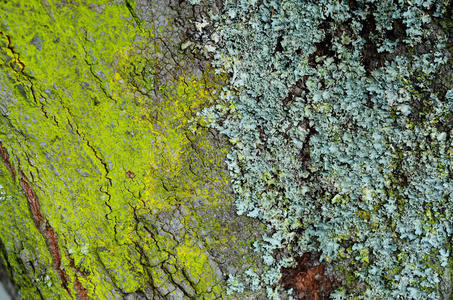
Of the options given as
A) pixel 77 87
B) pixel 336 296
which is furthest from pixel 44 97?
pixel 336 296

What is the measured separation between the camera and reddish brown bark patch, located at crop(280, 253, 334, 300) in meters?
1.19

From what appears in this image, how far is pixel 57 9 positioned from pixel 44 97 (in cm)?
29

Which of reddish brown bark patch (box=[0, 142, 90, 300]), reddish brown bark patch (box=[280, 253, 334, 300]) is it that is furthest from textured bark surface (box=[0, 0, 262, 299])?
reddish brown bark patch (box=[280, 253, 334, 300])

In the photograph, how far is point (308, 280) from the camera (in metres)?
1.19

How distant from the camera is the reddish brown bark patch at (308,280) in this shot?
3.89ft

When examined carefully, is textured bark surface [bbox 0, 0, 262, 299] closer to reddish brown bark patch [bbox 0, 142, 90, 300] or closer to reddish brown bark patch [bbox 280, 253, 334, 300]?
reddish brown bark patch [bbox 0, 142, 90, 300]

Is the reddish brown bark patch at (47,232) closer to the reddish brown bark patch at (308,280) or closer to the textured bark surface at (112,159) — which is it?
the textured bark surface at (112,159)

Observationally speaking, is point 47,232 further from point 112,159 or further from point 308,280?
point 308,280

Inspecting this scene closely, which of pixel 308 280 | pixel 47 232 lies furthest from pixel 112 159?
pixel 308 280

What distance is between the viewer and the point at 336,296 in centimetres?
118

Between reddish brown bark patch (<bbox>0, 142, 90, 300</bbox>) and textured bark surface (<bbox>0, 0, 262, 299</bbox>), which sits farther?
reddish brown bark patch (<bbox>0, 142, 90, 300</bbox>)

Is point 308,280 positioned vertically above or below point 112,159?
below

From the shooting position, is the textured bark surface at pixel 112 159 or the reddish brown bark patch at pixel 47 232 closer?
the textured bark surface at pixel 112 159

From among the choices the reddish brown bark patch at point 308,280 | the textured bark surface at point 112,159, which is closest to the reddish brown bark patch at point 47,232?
the textured bark surface at point 112,159
